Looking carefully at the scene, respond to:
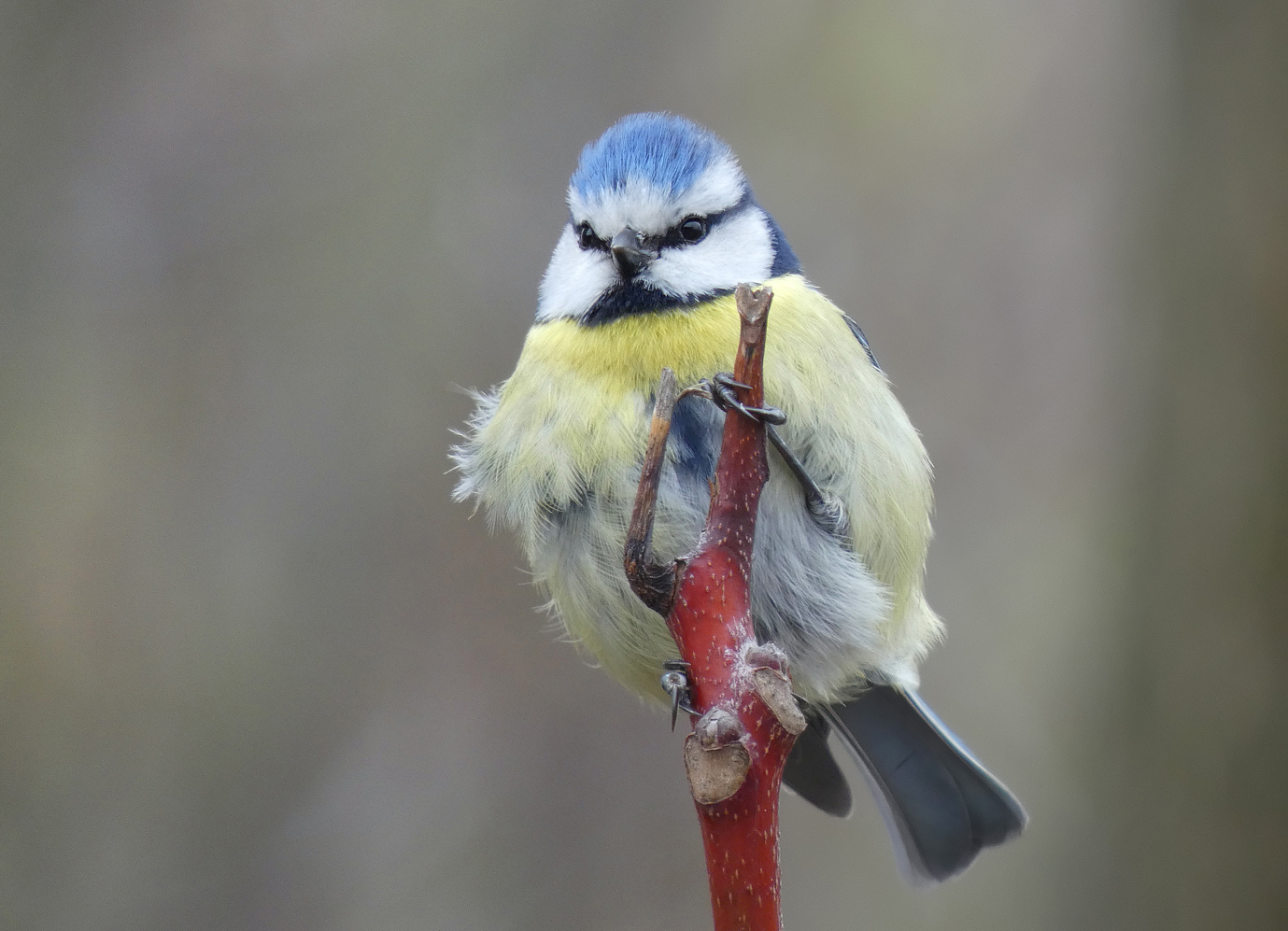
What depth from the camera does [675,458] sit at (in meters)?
1.34

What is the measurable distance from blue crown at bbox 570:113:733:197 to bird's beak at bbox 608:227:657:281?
0.23ft

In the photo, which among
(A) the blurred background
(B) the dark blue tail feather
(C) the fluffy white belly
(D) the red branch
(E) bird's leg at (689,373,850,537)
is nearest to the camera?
(D) the red branch

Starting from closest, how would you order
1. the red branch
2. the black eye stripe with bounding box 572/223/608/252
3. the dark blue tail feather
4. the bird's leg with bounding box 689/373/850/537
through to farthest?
the red branch → the bird's leg with bounding box 689/373/850/537 → the black eye stripe with bounding box 572/223/608/252 → the dark blue tail feather

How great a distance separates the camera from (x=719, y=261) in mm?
1458

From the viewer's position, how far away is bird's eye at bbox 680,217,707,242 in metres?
1.42

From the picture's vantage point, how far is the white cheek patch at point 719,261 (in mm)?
1402

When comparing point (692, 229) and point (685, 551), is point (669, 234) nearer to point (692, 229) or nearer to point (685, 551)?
point (692, 229)

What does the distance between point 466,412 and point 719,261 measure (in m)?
1.04

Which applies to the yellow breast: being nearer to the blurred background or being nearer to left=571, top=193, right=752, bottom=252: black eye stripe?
left=571, top=193, right=752, bottom=252: black eye stripe

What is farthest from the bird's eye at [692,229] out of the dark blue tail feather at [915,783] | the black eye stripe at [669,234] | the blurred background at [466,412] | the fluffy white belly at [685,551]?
the blurred background at [466,412]

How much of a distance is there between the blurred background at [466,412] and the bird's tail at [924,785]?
0.55 metres

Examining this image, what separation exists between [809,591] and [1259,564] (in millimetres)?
1106

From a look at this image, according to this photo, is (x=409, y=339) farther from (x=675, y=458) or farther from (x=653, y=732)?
(x=675, y=458)

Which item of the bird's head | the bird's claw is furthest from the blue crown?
the bird's claw
